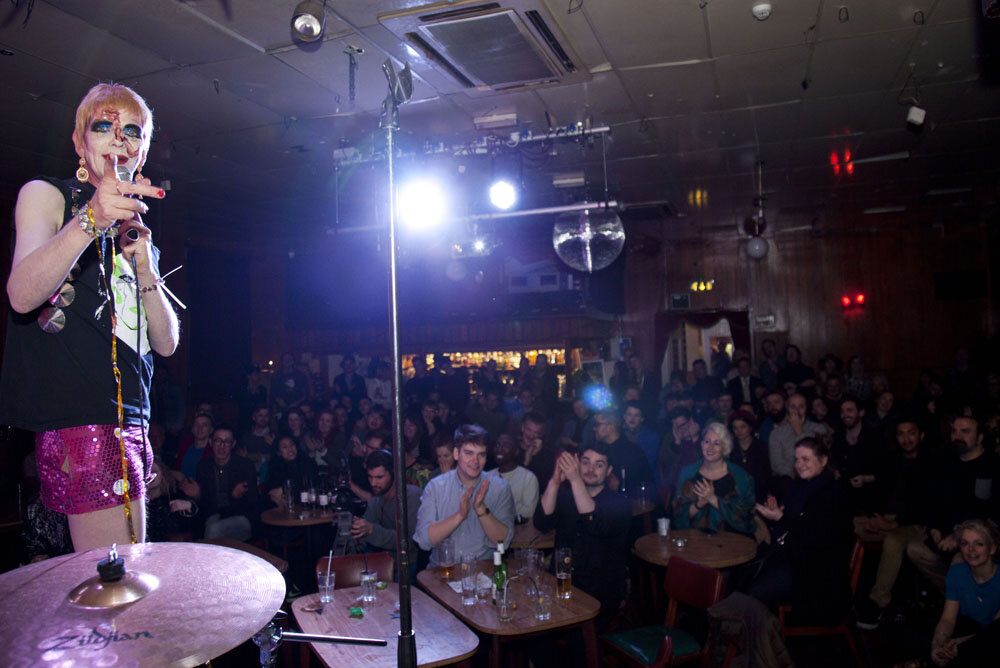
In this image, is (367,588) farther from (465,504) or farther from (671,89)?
(671,89)

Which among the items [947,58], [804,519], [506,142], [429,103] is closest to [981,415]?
[804,519]

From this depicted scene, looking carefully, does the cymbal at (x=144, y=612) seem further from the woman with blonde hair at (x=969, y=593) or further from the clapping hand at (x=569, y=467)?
the woman with blonde hair at (x=969, y=593)

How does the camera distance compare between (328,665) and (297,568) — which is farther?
(297,568)

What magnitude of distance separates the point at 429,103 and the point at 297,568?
13.8 ft

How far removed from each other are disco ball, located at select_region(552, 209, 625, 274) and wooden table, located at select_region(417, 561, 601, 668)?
3869 millimetres

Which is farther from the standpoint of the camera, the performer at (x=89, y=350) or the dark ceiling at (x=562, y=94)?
the dark ceiling at (x=562, y=94)

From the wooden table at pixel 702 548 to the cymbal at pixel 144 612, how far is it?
11.2ft

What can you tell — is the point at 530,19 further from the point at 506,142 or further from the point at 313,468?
the point at 313,468

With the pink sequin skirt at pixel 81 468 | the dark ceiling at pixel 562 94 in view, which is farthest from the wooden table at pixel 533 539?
the pink sequin skirt at pixel 81 468

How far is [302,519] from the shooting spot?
5484 mm

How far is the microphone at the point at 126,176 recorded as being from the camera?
4.21ft

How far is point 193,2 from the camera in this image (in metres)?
4.00

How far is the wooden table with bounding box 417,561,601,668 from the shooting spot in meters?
3.08

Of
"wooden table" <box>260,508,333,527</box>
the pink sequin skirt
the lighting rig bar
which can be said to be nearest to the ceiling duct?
the lighting rig bar
